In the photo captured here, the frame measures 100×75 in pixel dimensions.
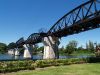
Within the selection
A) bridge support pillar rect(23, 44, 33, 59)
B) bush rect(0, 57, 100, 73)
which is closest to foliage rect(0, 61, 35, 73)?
bush rect(0, 57, 100, 73)

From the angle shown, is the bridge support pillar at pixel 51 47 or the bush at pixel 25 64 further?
the bridge support pillar at pixel 51 47

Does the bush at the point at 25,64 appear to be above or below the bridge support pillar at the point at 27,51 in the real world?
below

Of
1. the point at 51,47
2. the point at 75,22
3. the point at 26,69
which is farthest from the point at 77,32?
the point at 26,69

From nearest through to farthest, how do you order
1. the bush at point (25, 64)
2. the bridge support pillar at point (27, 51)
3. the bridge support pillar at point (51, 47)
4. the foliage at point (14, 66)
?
the foliage at point (14, 66), the bush at point (25, 64), the bridge support pillar at point (51, 47), the bridge support pillar at point (27, 51)

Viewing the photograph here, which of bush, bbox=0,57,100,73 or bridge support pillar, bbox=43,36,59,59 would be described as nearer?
bush, bbox=0,57,100,73

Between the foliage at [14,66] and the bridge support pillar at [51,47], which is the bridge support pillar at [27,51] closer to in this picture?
the bridge support pillar at [51,47]

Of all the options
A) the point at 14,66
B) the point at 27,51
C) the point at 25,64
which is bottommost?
the point at 14,66

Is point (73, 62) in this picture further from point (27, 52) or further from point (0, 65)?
point (27, 52)

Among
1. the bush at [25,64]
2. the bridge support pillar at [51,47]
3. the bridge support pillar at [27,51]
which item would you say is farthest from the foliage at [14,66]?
the bridge support pillar at [27,51]

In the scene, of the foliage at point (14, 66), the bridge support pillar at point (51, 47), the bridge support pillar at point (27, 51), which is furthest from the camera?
the bridge support pillar at point (27, 51)

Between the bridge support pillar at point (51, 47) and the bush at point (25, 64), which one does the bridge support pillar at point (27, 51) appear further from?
the bush at point (25, 64)

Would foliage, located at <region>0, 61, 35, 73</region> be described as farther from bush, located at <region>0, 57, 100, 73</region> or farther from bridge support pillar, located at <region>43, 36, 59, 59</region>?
bridge support pillar, located at <region>43, 36, 59, 59</region>

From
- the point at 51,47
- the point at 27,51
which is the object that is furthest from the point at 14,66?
the point at 27,51

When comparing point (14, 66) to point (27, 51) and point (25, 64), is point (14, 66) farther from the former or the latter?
point (27, 51)
